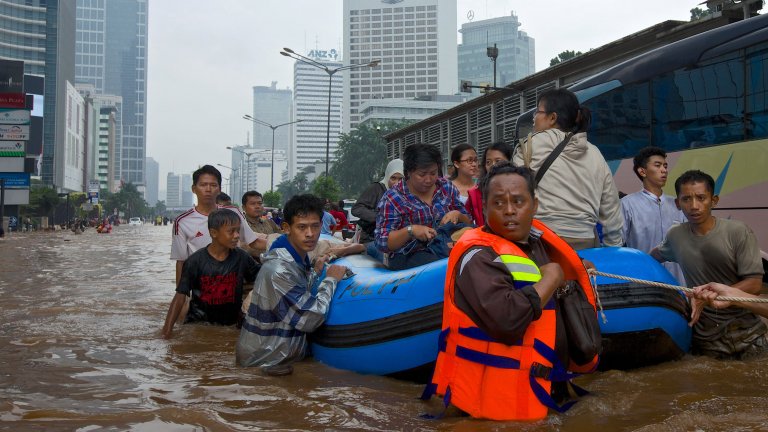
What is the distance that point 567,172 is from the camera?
13.5ft

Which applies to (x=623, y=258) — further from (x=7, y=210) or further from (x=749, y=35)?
(x=7, y=210)

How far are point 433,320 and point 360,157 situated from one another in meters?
74.4

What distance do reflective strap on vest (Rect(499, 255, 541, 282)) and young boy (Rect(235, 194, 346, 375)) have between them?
1.94m

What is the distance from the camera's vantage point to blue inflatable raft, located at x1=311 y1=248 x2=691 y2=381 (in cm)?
393

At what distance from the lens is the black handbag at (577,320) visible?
3053mm

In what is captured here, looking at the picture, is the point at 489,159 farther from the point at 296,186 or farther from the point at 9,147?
the point at 296,186

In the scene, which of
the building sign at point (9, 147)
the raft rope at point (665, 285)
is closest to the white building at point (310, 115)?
the building sign at point (9, 147)

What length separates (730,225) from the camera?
426 centimetres

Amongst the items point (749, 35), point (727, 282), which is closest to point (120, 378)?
point (727, 282)

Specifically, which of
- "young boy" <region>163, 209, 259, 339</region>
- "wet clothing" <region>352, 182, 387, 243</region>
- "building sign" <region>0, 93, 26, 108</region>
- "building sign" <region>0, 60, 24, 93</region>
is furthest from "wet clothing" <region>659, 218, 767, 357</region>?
"building sign" <region>0, 60, 24, 93</region>

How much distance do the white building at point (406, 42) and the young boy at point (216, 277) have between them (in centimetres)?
14924

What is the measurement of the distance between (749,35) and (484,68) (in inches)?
7744

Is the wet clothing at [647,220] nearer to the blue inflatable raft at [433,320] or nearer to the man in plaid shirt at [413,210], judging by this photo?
the blue inflatable raft at [433,320]

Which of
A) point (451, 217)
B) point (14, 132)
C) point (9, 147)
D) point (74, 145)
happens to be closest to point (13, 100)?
point (14, 132)
